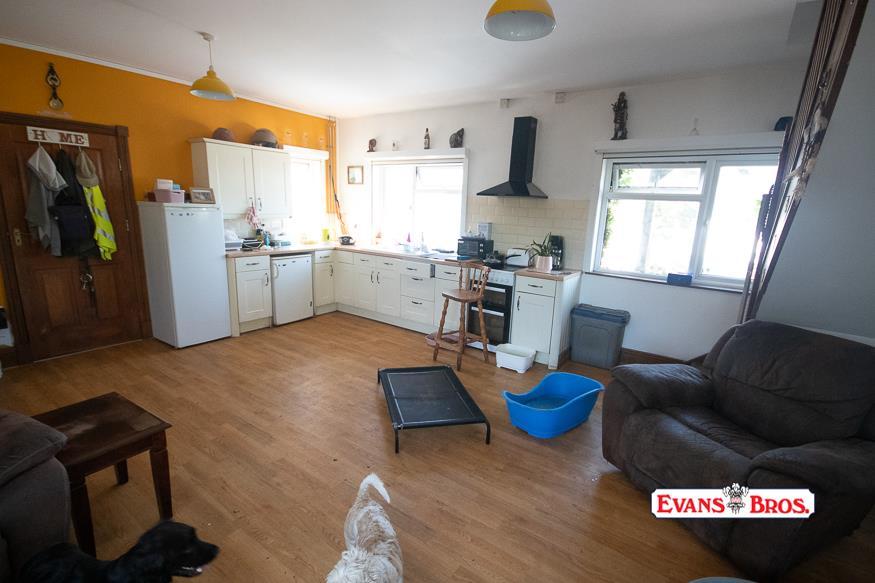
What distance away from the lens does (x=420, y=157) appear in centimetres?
500

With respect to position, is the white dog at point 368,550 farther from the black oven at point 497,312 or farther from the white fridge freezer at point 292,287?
the white fridge freezer at point 292,287

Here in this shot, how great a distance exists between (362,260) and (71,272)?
112 inches

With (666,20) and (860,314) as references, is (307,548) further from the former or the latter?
(666,20)

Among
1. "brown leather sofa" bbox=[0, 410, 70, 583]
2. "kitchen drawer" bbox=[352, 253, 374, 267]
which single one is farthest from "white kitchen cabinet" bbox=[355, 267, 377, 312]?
"brown leather sofa" bbox=[0, 410, 70, 583]

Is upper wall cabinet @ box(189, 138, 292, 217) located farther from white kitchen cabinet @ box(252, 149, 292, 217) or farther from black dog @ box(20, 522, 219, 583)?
black dog @ box(20, 522, 219, 583)

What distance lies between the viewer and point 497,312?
4059 millimetres

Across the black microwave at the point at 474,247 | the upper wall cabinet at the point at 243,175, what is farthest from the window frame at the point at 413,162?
the upper wall cabinet at the point at 243,175

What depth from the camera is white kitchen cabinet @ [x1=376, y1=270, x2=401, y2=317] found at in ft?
15.7

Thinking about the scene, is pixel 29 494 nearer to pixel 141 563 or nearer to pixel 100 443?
pixel 100 443

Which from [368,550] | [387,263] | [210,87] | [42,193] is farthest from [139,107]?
[368,550]

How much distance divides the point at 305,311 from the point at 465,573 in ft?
13.0

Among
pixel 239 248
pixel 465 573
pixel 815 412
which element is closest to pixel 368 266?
pixel 239 248

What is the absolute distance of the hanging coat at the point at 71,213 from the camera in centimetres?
345

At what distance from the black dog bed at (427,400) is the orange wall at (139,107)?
332 centimetres
